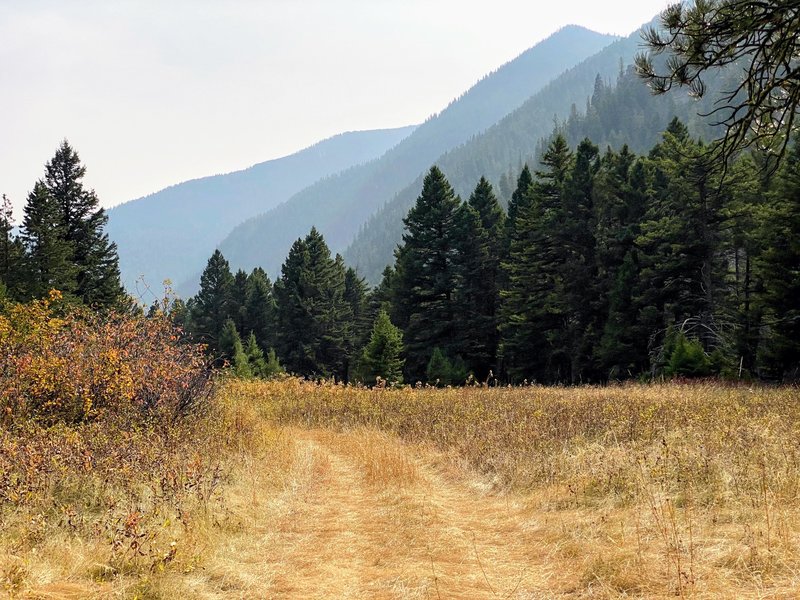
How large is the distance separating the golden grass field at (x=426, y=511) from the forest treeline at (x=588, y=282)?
31.5 feet

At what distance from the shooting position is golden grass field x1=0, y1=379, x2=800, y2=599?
14.4ft

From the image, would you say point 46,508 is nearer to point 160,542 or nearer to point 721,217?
point 160,542

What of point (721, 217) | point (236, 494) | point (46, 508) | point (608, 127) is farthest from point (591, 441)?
point (608, 127)

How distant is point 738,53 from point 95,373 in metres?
11.4

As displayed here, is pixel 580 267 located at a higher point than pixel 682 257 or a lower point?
lower

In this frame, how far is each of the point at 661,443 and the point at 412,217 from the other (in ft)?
Answer: 114

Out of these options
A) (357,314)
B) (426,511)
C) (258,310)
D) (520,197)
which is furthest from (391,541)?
(258,310)

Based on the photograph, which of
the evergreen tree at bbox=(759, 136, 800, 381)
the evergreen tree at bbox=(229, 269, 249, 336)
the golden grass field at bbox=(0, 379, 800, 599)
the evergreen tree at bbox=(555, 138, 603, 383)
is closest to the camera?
the golden grass field at bbox=(0, 379, 800, 599)

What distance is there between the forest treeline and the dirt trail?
10.5 metres

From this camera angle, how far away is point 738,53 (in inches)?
219

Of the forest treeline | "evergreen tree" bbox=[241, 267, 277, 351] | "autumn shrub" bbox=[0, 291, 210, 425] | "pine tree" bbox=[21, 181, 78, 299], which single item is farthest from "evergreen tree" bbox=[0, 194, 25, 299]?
"evergreen tree" bbox=[241, 267, 277, 351]

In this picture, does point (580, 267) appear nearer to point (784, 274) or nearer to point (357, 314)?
point (784, 274)

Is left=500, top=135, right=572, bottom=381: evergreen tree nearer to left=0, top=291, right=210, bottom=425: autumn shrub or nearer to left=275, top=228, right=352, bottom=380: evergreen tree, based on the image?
left=275, top=228, right=352, bottom=380: evergreen tree

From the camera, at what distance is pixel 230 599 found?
443cm
